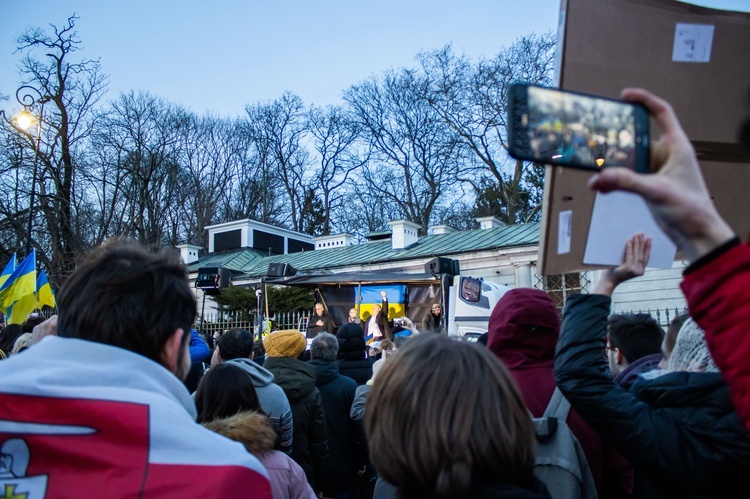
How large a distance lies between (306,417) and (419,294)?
1308 cm

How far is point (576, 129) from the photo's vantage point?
4.15ft

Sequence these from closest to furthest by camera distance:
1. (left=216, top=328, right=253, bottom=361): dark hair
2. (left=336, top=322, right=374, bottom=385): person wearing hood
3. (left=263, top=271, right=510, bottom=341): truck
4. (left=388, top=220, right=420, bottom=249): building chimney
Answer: (left=216, top=328, right=253, bottom=361): dark hair → (left=336, top=322, right=374, bottom=385): person wearing hood → (left=263, top=271, right=510, bottom=341): truck → (left=388, top=220, right=420, bottom=249): building chimney

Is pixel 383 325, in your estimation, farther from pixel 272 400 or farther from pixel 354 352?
pixel 272 400

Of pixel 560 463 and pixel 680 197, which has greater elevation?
pixel 680 197

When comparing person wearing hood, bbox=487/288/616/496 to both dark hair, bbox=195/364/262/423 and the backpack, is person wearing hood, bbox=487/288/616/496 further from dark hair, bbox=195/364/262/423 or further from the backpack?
dark hair, bbox=195/364/262/423

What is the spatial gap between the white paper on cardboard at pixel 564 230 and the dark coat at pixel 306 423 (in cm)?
339

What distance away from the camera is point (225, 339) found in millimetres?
5316

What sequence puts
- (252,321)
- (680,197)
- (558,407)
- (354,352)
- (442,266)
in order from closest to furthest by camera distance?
Result: 1. (680,197)
2. (558,407)
3. (354,352)
4. (442,266)
5. (252,321)

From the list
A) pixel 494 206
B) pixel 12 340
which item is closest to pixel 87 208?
pixel 494 206

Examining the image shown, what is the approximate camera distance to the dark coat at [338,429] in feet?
18.2

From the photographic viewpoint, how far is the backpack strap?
2791 millimetres

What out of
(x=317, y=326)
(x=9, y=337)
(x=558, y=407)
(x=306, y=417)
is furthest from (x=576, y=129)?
(x=317, y=326)

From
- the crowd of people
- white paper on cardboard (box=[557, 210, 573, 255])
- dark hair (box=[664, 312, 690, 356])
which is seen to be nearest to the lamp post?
the crowd of people

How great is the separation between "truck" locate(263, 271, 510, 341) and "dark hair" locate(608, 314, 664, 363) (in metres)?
6.45
